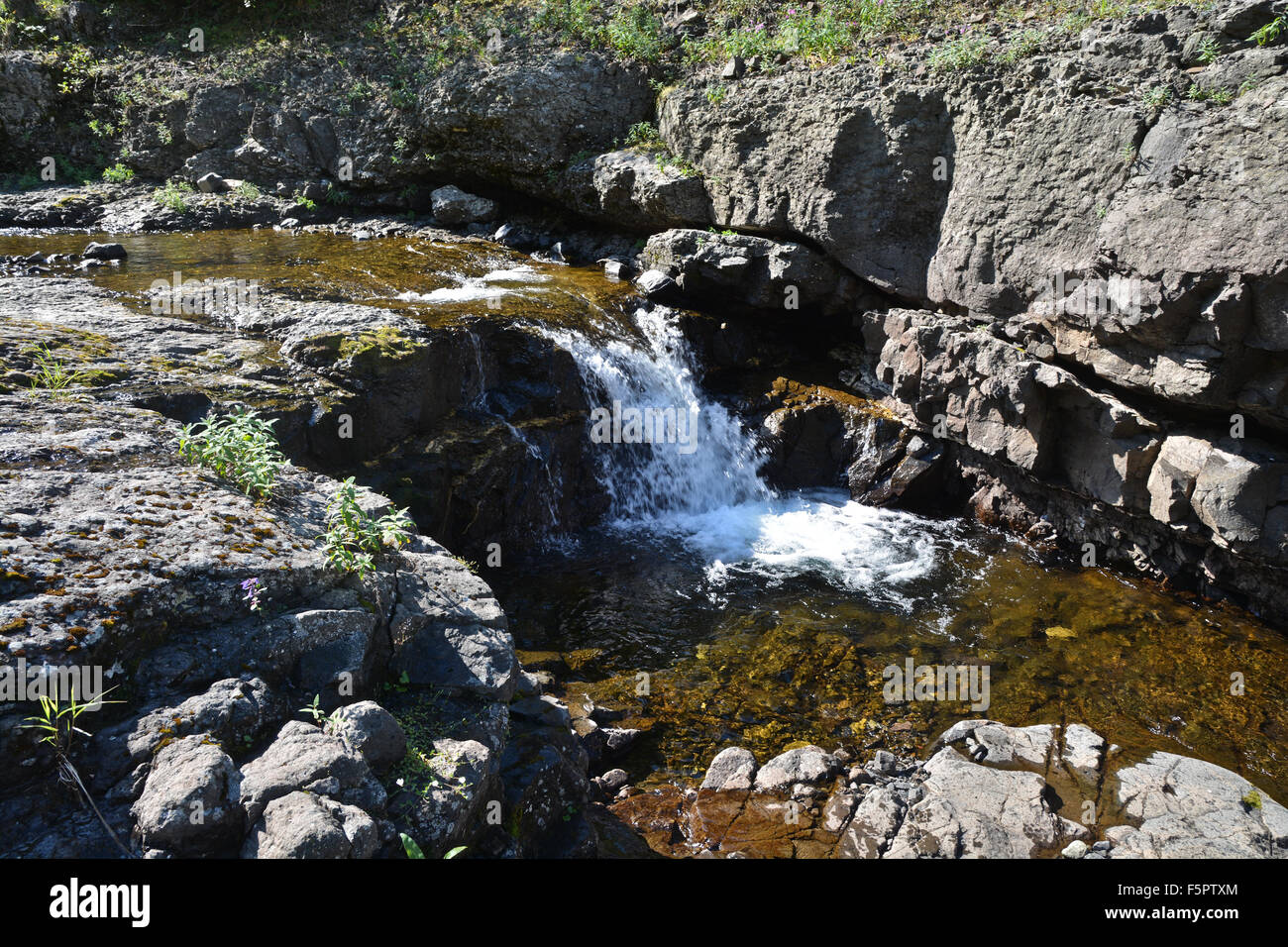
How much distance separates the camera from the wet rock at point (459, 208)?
1589 cm

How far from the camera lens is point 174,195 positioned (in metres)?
16.0

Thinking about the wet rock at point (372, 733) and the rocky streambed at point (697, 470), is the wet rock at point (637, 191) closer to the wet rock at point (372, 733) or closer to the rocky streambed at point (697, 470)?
the rocky streambed at point (697, 470)

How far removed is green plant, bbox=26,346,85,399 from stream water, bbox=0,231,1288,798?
3.73 metres

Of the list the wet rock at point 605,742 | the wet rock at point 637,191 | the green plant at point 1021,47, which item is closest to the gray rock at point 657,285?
the wet rock at point 637,191

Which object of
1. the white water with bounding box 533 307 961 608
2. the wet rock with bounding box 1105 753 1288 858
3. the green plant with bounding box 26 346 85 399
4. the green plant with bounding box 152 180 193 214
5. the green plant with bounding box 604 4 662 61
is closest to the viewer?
the wet rock with bounding box 1105 753 1288 858

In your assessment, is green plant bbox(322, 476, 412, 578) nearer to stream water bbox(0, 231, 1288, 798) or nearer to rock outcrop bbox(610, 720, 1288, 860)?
rock outcrop bbox(610, 720, 1288, 860)

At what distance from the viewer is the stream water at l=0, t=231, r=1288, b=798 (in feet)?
22.9

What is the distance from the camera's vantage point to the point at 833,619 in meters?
8.53

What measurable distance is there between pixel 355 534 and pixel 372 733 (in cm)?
145

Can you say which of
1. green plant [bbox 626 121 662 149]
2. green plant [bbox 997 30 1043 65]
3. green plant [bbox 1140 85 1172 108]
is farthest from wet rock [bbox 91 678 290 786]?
green plant [bbox 626 121 662 149]

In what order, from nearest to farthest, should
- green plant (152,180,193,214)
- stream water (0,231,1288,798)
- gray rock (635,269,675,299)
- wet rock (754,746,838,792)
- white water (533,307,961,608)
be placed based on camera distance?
wet rock (754,746,838,792), stream water (0,231,1288,798), white water (533,307,961,608), gray rock (635,269,675,299), green plant (152,180,193,214)

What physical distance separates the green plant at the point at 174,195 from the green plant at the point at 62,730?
608 inches

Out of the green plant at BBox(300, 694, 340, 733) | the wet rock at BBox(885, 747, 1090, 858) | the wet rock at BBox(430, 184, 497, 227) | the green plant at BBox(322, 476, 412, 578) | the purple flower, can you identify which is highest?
the wet rock at BBox(430, 184, 497, 227)
